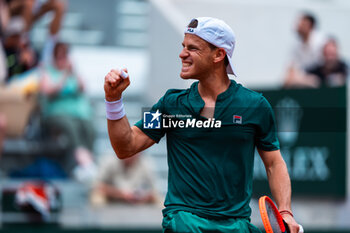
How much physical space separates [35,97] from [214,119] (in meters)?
6.02

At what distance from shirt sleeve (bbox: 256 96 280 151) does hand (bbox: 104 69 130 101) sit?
768 mm

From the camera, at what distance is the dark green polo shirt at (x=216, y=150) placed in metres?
3.52

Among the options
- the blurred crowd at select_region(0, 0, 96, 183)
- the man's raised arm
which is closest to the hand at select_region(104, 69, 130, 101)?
the man's raised arm

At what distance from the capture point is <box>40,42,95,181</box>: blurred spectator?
9250mm

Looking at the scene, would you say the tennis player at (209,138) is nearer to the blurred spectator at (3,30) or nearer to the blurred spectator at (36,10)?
the blurred spectator at (3,30)

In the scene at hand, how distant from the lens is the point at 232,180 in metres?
3.54

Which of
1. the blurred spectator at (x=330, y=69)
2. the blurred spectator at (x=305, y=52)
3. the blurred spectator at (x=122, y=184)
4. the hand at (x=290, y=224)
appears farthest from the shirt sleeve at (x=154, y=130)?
the blurred spectator at (x=330, y=69)

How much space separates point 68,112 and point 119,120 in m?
5.99

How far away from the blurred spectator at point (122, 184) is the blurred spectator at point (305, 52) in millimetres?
2772

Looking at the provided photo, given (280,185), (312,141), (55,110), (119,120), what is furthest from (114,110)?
(312,141)

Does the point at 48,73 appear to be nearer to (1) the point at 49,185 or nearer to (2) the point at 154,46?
(1) the point at 49,185

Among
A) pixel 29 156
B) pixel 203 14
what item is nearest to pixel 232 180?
pixel 29 156

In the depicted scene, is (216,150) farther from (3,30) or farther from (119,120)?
(3,30)

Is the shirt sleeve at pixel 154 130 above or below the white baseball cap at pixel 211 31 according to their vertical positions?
below
